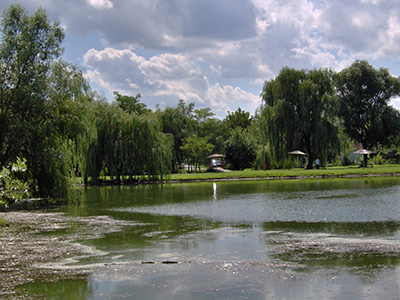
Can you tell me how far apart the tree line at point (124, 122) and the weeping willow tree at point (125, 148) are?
0.08m

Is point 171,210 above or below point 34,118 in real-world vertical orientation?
below

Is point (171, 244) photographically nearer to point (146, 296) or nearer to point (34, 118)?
point (146, 296)

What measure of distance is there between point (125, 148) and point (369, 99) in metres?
34.5

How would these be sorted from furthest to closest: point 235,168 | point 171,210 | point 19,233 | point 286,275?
1. point 235,168
2. point 171,210
3. point 19,233
4. point 286,275

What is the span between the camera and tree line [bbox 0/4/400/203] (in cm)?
2264

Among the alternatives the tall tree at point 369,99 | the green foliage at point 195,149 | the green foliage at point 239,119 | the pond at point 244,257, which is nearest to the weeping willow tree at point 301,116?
the tall tree at point 369,99

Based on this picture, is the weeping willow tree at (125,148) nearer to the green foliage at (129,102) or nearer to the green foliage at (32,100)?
the green foliage at (32,100)

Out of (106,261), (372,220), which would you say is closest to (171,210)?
(372,220)

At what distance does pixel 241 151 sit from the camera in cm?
6088

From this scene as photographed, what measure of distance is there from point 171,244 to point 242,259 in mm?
2558

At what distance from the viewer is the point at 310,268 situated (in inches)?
333

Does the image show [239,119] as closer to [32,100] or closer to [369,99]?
[369,99]

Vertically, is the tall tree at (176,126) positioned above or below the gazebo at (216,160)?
above

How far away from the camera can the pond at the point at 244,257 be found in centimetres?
736
